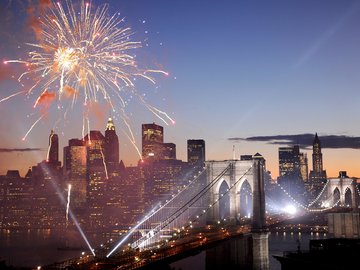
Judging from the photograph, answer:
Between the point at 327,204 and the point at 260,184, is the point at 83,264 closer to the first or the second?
the point at 260,184

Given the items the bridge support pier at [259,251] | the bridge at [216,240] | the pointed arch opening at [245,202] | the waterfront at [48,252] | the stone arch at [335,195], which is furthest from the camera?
the stone arch at [335,195]

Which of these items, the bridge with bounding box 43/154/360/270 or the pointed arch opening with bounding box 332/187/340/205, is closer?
the bridge with bounding box 43/154/360/270

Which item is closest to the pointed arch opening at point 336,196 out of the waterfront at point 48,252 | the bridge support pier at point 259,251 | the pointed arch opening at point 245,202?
the waterfront at point 48,252

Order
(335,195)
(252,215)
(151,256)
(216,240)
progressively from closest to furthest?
(151,256)
(216,240)
(252,215)
(335,195)

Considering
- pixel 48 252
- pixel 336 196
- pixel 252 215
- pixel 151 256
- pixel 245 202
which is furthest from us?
pixel 336 196

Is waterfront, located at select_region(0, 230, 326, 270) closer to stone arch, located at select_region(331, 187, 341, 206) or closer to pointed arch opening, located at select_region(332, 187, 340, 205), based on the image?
stone arch, located at select_region(331, 187, 341, 206)

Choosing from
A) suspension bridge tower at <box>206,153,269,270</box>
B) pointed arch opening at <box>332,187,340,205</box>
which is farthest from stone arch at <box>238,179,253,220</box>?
pointed arch opening at <box>332,187,340,205</box>

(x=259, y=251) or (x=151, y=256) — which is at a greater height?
Result: (x=151, y=256)

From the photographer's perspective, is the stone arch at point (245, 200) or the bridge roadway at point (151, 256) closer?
the bridge roadway at point (151, 256)

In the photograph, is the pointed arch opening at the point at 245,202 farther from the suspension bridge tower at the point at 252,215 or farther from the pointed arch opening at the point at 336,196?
the pointed arch opening at the point at 336,196

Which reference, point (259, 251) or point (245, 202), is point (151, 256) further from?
point (245, 202)

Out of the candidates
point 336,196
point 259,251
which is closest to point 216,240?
point 259,251

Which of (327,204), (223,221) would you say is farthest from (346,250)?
(327,204)
